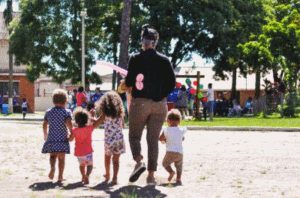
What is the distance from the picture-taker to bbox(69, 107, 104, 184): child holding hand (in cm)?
952

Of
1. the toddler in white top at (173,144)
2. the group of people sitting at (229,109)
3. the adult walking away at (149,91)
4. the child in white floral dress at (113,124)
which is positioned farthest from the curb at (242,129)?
the group of people sitting at (229,109)

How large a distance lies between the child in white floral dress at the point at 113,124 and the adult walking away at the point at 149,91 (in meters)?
0.48

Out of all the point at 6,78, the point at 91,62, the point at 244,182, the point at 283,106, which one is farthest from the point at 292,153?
the point at 6,78

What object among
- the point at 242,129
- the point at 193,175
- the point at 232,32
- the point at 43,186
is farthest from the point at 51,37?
the point at 43,186

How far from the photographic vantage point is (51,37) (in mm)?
51719

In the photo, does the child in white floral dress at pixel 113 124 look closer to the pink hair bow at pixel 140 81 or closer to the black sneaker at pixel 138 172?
the pink hair bow at pixel 140 81

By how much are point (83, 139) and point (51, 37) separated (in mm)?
42879

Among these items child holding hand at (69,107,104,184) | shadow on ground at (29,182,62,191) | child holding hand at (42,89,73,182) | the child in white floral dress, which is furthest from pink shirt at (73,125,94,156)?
shadow on ground at (29,182,62,191)

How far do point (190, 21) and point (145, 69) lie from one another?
37.6 metres

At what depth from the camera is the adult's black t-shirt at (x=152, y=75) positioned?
351 inches

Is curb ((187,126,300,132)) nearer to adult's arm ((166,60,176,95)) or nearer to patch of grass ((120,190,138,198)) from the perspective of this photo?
adult's arm ((166,60,176,95))

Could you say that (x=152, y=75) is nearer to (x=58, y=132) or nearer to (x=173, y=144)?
(x=173, y=144)

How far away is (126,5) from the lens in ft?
106

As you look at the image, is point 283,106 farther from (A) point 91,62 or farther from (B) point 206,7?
(A) point 91,62
